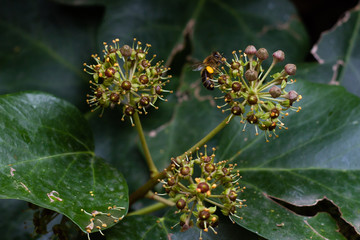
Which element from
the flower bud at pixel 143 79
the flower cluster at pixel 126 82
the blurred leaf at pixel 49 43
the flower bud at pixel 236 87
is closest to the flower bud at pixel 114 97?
the flower cluster at pixel 126 82

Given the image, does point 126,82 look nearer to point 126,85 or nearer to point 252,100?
point 126,85

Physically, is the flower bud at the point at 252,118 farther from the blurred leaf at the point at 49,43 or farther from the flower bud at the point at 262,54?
the blurred leaf at the point at 49,43

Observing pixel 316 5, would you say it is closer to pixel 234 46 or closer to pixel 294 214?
pixel 234 46

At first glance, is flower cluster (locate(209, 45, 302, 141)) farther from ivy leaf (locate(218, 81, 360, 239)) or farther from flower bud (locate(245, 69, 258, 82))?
ivy leaf (locate(218, 81, 360, 239))

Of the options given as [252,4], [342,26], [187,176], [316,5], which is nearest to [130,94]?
[187,176]

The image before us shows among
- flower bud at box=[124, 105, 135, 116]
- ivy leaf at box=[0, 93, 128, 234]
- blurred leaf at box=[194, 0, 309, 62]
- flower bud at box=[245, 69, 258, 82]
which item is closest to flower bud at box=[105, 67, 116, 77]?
flower bud at box=[124, 105, 135, 116]
